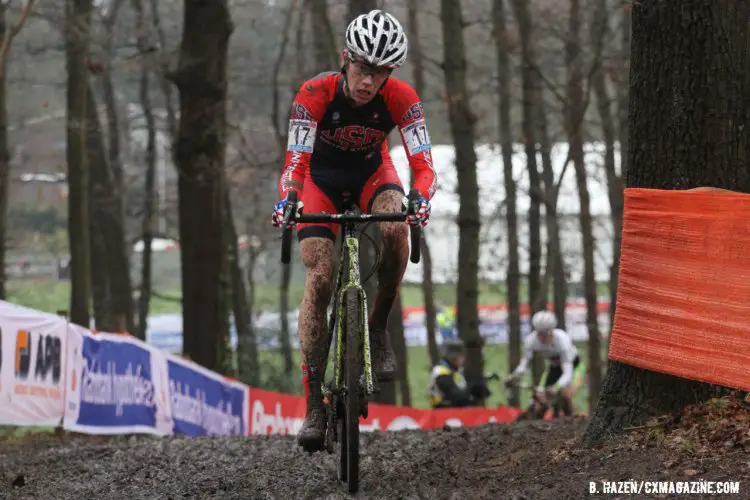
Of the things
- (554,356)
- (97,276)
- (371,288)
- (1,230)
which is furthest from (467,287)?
(97,276)

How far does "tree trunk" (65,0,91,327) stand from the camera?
20391 millimetres

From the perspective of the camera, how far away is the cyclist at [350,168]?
23.7ft

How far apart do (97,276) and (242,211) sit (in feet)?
51.0

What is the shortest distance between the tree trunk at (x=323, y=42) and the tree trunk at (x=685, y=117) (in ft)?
51.5

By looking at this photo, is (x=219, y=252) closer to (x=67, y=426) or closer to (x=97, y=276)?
(x=67, y=426)

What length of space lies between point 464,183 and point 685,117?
14.4m

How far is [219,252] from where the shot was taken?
17359 millimetres

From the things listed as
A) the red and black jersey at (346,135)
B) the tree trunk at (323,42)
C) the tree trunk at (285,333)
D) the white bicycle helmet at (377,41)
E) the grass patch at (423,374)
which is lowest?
the grass patch at (423,374)

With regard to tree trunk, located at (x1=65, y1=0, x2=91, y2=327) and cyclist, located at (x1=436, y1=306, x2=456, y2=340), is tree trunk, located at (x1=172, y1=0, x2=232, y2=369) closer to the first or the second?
tree trunk, located at (x1=65, y1=0, x2=91, y2=327)

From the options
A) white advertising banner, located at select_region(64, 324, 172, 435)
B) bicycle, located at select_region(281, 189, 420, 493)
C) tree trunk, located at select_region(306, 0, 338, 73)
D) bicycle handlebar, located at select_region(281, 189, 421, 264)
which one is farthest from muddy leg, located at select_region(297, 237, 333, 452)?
tree trunk, located at select_region(306, 0, 338, 73)

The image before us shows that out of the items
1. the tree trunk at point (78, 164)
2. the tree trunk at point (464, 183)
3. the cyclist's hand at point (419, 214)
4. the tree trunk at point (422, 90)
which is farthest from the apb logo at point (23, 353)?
the tree trunk at point (422, 90)

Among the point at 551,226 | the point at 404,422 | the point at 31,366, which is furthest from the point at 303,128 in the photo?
the point at 551,226

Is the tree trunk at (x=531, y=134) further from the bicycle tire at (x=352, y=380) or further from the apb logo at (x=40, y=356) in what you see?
the bicycle tire at (x=352, y=380)

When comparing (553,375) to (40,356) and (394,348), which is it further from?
(394,348)
